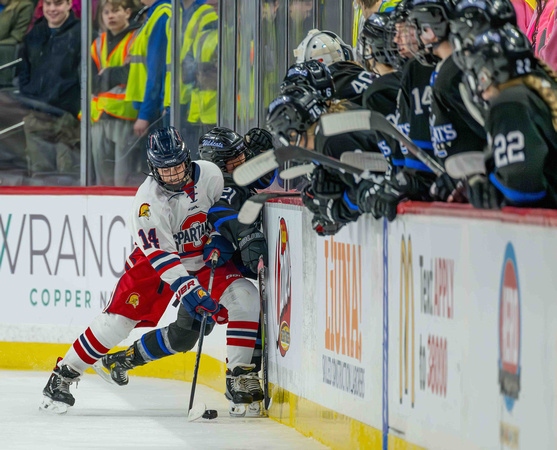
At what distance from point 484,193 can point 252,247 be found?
8.67 feet

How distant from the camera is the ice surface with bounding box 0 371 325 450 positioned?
15.6 feet

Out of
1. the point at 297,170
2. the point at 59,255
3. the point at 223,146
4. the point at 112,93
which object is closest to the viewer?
the point at 297,170

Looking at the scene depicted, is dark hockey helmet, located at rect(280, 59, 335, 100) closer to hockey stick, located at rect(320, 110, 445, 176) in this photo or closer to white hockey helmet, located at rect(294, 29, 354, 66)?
white hockey helmet, located at rect(294, 29, 354, 66)

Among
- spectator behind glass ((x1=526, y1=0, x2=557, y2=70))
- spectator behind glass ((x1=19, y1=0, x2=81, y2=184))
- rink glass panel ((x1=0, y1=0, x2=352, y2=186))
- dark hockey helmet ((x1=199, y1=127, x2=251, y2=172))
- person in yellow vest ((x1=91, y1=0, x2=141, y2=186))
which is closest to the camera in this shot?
spectator behind glass ((x1=526, y1=0, x2=557, y2=70))

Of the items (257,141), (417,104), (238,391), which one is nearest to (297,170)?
(417,104)

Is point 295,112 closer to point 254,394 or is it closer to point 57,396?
point 254,394

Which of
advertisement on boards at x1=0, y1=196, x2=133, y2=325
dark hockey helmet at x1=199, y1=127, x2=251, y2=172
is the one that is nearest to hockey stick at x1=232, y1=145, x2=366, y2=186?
dark hockey helmet at x1=199, y1=127, x2=251, y2=172

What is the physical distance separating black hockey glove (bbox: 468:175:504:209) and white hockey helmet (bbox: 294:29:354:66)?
6.95 ft

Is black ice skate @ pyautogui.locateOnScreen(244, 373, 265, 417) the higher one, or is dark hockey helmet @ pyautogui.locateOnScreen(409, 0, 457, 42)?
dark hockey helmet @ pyautogui.locateOnScreen(409, 0, 457, 42)

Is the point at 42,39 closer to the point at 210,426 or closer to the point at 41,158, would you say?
the point at 41,158

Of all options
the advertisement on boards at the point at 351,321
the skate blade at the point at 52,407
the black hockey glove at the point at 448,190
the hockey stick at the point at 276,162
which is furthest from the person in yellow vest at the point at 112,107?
the black hockey glove at the point at 448,190

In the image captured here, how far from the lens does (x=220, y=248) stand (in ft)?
18.8

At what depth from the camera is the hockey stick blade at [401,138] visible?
3480 millimetres

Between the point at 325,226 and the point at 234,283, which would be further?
the point at 234,283
